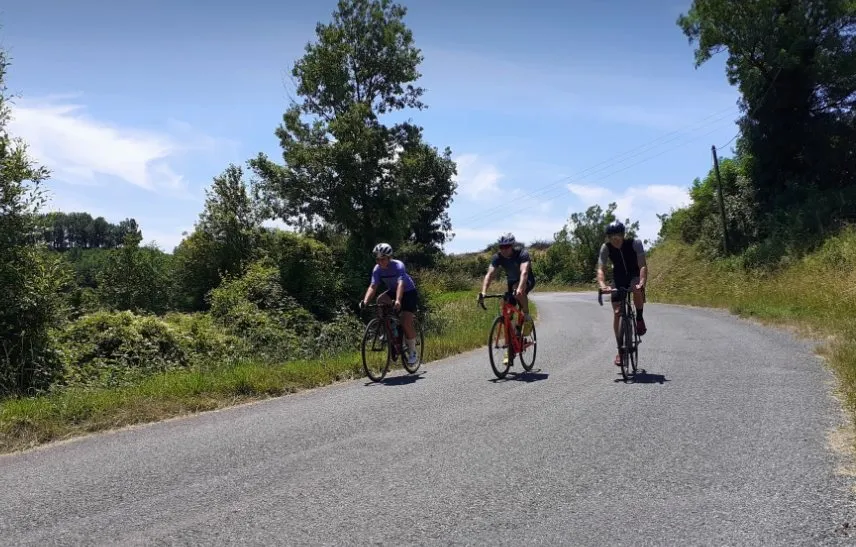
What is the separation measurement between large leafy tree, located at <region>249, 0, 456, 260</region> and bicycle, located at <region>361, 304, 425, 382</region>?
2056 centimetres

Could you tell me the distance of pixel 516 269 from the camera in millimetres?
8883

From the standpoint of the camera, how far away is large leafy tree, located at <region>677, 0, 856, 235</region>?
Answer: 91.2 ft

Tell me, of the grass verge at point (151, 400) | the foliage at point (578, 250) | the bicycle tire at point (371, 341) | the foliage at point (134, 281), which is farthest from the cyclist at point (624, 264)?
the foliage at point (578, 250)


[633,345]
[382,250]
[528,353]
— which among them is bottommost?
[528,353]

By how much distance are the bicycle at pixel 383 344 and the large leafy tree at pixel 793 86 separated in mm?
25082

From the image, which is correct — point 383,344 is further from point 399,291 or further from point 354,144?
point 354,144

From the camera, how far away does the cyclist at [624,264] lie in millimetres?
8078

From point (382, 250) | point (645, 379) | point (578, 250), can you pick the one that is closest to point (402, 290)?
point (382, 250)

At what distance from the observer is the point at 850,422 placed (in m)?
5.14

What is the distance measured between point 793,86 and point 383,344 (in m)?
29.6

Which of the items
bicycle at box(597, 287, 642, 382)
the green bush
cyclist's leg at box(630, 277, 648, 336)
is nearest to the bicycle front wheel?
bicycle at box(597, 287, 642, 382)

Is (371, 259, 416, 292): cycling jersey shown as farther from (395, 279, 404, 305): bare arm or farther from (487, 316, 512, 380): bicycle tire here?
(487, 316, 512, 380): bicycle tire

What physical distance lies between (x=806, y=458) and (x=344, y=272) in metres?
25.5

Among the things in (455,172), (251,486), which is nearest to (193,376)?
(251,486)
